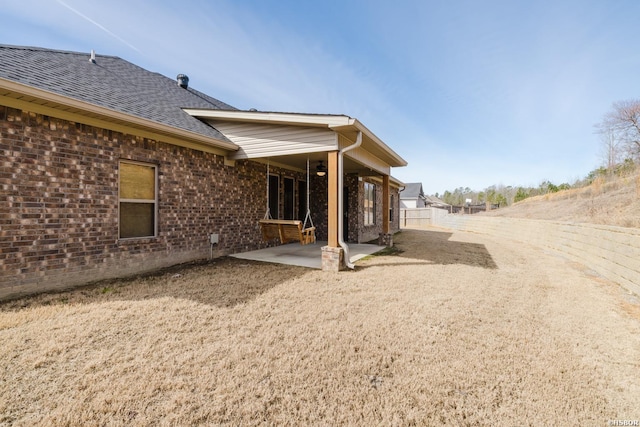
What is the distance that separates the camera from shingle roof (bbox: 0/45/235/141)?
447 centimetres

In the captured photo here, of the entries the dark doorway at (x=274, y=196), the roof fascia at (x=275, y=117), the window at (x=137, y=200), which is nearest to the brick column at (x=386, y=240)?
the dark doorway at (x=274, y=196)

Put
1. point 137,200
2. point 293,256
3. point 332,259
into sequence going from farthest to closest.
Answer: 1. point 293,256
2. point 332,259
3. point 137,200

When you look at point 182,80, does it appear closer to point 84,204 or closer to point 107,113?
point 107,113

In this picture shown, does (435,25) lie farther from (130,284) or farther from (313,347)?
(130,284)

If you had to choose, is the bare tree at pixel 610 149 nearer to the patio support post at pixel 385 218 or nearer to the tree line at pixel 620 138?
the tree line at pixel 620 138

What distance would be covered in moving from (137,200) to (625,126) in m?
28.0

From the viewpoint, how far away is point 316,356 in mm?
2543

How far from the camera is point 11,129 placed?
395 centimetres

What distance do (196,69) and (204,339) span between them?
1137 cm

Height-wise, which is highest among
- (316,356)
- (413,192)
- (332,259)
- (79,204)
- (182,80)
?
(182,80)

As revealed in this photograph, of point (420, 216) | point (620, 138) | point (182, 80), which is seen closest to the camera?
point (182, 80)

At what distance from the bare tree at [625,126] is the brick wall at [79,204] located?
82.9ft

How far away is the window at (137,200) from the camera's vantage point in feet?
17.7

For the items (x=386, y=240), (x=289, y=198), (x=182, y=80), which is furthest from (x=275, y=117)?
(x=386, y=240)
